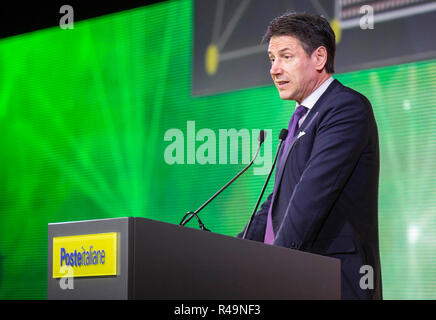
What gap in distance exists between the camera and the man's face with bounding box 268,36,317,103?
2570mm

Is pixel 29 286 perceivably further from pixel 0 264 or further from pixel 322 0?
pixel 322 0

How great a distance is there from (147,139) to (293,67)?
2604 millimetres

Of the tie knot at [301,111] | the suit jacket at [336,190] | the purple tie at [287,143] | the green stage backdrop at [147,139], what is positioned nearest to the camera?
the suit jacket at [336,190]

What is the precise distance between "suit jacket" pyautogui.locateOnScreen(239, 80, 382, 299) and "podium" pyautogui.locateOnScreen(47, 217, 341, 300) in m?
0.39

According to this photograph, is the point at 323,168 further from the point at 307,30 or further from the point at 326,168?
the point at 307,30

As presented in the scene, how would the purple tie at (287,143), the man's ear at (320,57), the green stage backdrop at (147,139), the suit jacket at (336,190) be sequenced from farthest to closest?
the green stage backdrop at (147,139) < the man's ear at (320,57) < the purple tie at (287,143) < the suit jacket at (336,190)

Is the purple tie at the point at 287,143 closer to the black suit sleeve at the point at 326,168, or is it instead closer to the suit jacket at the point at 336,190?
the suit jacket at the point at 336,190

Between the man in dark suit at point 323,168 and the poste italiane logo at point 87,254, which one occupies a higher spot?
the man in dark suit at point 323,168

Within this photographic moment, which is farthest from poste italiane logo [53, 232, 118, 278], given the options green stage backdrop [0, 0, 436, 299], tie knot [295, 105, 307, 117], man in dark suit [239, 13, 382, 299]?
green stage backdrop [0, 0, 436, 299]

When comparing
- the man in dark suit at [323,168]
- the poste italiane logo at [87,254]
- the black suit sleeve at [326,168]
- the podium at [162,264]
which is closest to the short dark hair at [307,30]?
the man in dark suit at [323,168]

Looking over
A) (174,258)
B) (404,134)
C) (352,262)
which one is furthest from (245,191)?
(174,258)

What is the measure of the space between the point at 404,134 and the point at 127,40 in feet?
8.00

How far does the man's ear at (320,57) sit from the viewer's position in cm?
258

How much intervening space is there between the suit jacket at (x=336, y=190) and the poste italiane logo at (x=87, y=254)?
30.3 inches
